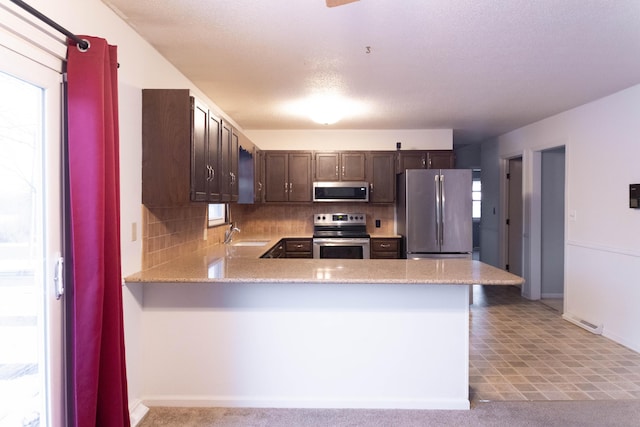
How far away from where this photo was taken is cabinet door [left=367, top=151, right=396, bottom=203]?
17.4 ft

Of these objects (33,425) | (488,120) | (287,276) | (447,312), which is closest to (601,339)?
(447,312)

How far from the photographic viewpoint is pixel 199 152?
2.55 m

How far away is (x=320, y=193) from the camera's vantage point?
17.2ft

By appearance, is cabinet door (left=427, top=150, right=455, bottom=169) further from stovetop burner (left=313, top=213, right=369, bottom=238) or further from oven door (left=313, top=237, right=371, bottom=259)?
oven door (left=313, top=237, right=371, bottom=259)

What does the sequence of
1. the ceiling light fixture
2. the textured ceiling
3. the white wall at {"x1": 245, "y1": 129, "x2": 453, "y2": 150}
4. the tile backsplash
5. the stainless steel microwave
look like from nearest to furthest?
1. the textured ceiling
2. the tile backsplash
3. the ceiling light fixture
4. the stainless steel microwave
5. the white wall at {"x1": 245, "y1": 129, "x2": 453, "y2": 150}

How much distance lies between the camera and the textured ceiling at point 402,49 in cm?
209

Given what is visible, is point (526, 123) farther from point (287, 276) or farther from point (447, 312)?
point (287, 276)

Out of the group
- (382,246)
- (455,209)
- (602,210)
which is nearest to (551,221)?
(602,210)

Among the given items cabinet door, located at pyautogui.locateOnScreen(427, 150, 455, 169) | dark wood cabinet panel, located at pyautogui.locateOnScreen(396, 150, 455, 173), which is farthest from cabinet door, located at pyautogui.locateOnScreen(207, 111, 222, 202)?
cabinet door, located at pyautogui.locateOnScreen(427, 150, 455, 169)

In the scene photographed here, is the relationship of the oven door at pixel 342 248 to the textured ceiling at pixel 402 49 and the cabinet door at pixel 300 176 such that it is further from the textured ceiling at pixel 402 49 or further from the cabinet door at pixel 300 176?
the textured ceiling at pixel 402 49

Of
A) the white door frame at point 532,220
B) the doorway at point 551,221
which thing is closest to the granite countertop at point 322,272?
the white door frame at point 532,220

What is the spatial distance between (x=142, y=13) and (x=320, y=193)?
3.39 m

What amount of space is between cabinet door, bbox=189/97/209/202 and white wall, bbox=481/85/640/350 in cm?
377

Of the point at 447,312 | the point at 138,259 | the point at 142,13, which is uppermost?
the point at 142,13
